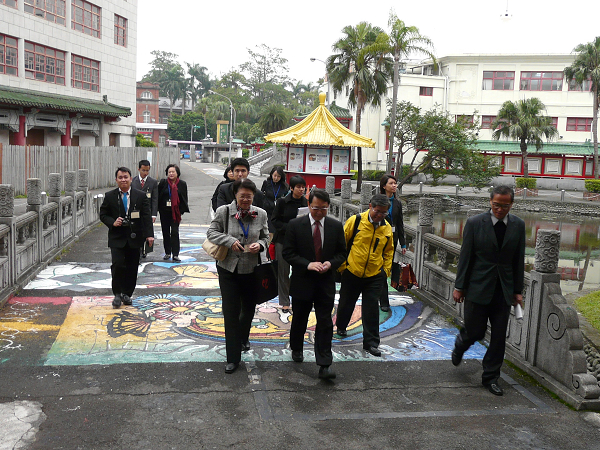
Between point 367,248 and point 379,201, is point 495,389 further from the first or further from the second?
point 379,201

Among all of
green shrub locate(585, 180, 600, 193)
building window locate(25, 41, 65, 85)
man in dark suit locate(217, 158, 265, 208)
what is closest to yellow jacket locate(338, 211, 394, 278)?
man in dark suit locate(217, 158, 265, 208)

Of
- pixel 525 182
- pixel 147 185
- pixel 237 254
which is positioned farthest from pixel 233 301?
pixel 525 182

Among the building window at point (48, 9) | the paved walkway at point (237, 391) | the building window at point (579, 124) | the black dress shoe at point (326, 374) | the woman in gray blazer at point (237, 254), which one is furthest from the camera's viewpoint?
the building window at point (579, 124)

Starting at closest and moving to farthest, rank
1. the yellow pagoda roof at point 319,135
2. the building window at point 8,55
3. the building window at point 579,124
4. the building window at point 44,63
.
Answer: the building window at point 8,55
the yellow pagoda roof at point 319,135
the building window at point 44,63
the building window at point 579,124

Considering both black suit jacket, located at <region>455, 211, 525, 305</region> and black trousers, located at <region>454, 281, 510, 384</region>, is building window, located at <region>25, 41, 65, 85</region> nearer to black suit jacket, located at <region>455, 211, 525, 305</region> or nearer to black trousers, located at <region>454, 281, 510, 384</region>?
black suit jacket, located at <region>455, 211, 525, 305</region>

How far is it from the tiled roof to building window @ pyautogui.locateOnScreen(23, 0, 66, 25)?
4064mm

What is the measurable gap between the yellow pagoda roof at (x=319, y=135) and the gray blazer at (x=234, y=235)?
76.1 ft

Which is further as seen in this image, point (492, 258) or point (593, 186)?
point (593, 186)

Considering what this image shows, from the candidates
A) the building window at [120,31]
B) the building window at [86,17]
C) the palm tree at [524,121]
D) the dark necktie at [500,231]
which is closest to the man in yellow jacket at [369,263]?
the dark necktie at [500,231]

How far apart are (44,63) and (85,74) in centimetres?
340

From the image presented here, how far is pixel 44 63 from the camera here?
30.4 meters

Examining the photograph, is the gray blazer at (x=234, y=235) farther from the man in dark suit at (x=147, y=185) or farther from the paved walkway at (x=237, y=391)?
the man in dark suit at (x=147, y=185)

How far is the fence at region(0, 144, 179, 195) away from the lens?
75.7ft

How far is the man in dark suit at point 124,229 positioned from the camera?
748 cm
